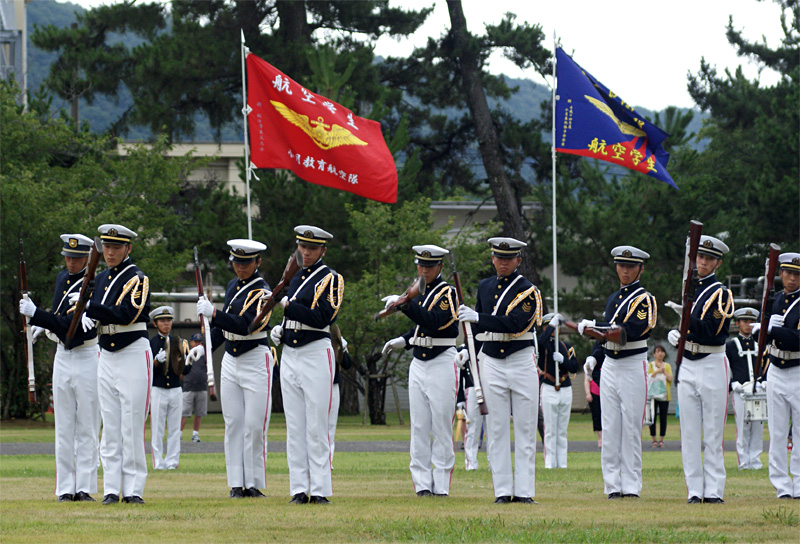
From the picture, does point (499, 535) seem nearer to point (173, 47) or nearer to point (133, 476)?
point (133, 476)

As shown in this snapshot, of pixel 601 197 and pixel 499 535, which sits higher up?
pixel 601 197

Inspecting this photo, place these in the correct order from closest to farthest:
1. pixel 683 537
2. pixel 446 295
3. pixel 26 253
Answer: pixel 683 537 < pixel 446 295 < pixel 26 253

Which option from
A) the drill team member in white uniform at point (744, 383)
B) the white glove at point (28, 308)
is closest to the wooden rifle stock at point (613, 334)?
the white glove at point (28, 308)

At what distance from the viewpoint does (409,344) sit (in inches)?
473

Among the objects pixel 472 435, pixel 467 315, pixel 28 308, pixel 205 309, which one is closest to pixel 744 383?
pixel 472 435

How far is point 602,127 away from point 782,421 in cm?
955

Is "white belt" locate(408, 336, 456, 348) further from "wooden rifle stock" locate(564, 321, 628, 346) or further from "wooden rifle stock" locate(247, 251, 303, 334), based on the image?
"wooden rifle stock" locate(247, 251, 303, 334)

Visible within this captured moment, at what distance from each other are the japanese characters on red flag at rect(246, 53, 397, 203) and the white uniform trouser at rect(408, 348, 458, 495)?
6.55 meters

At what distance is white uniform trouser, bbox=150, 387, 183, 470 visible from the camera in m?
17.5

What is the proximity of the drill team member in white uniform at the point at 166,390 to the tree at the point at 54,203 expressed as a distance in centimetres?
1231

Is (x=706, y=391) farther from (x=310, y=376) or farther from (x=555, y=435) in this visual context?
(x=555, y=435)

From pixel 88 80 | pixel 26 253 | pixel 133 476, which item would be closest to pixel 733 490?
pixel 133 476

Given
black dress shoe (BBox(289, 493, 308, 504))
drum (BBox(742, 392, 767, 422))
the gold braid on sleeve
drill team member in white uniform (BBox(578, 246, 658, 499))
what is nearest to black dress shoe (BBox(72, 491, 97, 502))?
the gold braid on sleeve

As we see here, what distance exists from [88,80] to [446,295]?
1187 inches
